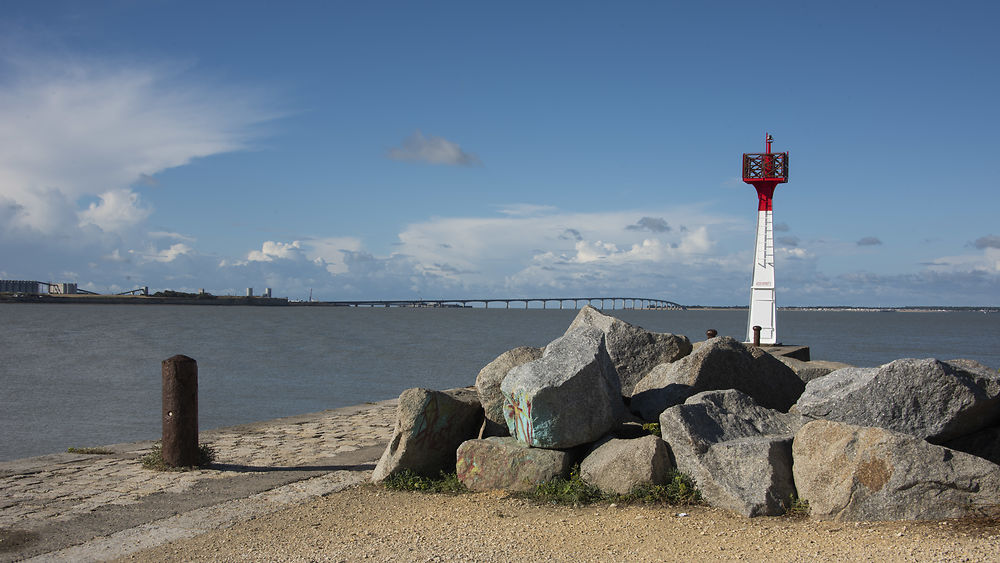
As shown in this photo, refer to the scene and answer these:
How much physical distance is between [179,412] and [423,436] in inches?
121

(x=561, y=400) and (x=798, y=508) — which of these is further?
(x=561, y=400)

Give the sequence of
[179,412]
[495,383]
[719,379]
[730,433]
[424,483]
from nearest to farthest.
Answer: [730,433]
[424,483]
[495,383]
[719,379]
[179,412]

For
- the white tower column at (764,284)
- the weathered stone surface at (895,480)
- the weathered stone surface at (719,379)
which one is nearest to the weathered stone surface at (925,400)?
the weathered stone surface at (895,480)

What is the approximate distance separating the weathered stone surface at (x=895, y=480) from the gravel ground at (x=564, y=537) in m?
0.12

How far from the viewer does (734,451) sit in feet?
22.3

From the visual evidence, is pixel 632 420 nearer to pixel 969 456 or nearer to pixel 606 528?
pixel 606 528

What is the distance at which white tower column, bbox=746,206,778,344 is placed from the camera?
77.4 ft

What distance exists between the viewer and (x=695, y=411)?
7379mm

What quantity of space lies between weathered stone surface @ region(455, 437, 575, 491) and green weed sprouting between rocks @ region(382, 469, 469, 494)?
106 millimetres

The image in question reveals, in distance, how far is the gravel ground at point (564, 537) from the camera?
5.52 metres

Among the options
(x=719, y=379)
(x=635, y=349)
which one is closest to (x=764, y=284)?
(x=635, y=349)

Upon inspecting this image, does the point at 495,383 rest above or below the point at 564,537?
above

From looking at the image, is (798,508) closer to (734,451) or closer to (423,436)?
(734,451)

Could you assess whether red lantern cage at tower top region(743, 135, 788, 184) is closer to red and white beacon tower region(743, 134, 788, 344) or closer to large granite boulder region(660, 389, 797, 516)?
red and white beacon tower region(743, 134, 788, 344)
